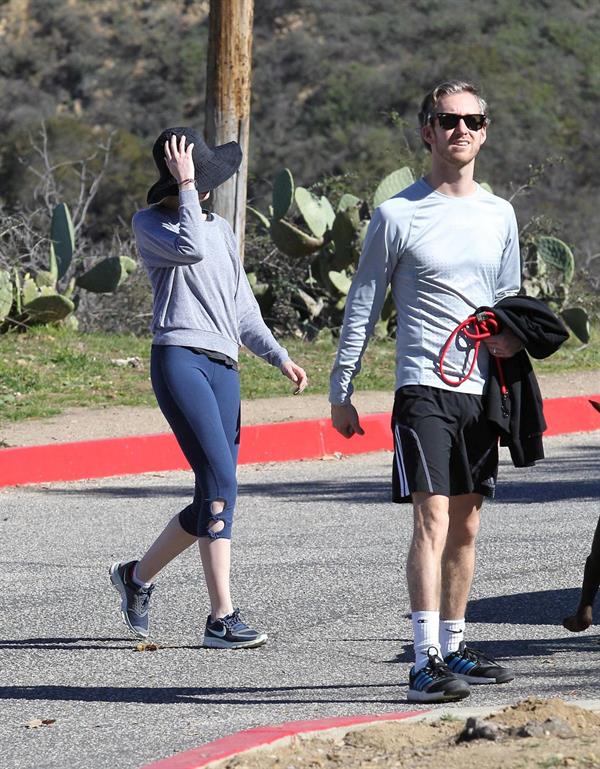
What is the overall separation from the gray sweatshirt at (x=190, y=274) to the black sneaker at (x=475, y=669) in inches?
56.8

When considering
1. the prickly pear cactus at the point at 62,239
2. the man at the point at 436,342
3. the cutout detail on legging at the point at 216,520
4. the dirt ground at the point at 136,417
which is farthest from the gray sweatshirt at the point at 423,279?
the prickly pear cactus at the point at 62,239

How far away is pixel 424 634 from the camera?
454 cm

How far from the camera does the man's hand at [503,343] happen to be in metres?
4.61

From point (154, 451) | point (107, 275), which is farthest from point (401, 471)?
point (107, 275)

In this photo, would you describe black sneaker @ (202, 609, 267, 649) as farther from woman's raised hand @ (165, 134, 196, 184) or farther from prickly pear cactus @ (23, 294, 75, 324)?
prickly pear cactus @ (23, 294, 75, 324)

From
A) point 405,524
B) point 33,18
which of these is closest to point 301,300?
point 405,524

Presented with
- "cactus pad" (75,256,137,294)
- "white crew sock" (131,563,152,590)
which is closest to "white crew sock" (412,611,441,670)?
"white crew sock" (131,563,152,590)

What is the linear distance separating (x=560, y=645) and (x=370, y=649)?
27.6 inches

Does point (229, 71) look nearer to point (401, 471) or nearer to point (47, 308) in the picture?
point (47, 308)

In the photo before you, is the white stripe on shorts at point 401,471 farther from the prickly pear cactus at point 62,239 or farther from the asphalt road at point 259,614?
the prickly pear cactus at point 62,239

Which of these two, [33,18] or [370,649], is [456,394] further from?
[33,18]

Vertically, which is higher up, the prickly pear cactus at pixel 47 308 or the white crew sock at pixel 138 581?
the prickly pear cactus at pixel 47 308

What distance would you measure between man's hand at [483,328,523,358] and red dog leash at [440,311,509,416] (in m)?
0.02

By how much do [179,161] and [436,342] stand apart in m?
1.23
